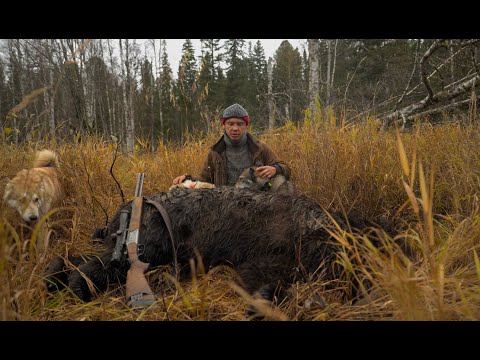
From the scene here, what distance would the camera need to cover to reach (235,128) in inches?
151

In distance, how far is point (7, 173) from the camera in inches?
121

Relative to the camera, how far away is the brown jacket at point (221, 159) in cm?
399

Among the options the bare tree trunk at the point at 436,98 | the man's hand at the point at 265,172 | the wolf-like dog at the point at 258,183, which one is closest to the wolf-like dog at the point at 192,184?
the wolf-like dog at the point at 258,183

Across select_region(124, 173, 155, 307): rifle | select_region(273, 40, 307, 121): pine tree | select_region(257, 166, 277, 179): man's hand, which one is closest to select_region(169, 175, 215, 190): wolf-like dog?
select_region(257, 166, 277, 179): man's hand

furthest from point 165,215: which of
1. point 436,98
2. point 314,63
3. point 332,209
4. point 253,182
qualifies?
point 314,63

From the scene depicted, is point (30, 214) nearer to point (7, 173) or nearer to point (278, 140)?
point (7, 173)

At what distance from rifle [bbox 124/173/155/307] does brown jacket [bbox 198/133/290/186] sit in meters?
1.64

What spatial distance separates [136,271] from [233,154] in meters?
2.43

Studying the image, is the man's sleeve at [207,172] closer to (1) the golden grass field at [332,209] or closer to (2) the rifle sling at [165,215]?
(1) the golden grass field at [332,209]
